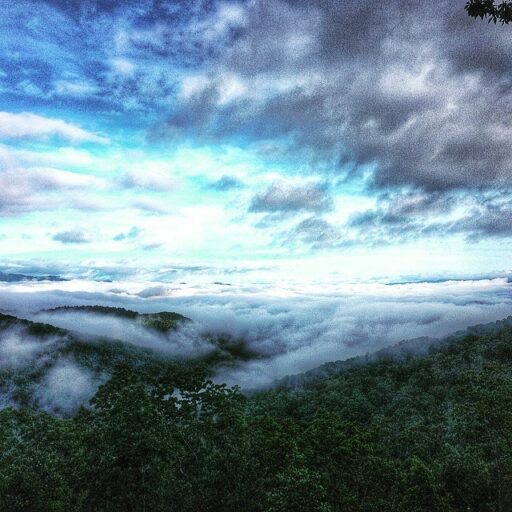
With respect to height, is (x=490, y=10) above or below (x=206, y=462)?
above

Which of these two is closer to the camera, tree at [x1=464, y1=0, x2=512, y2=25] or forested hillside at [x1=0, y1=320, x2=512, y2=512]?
tree at [x1=464, y1=0, x2=512, y2=25]

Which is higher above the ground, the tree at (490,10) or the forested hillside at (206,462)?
the tree at (490,10)

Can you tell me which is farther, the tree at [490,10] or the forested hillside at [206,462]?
the forested hillside at [206,462]

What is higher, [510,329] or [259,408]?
[510,329]

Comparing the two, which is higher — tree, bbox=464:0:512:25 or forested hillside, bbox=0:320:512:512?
tree, bbox=464:0:512:25

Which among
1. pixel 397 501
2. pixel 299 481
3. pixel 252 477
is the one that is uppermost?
pixel 299 481

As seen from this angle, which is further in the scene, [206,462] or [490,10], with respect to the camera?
[206,462]

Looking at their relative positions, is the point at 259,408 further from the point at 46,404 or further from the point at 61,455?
the point at 46,404

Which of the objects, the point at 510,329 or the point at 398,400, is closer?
the point at 398,400

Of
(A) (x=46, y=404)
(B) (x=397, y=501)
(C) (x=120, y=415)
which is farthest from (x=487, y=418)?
(A) (x=46, y=404)

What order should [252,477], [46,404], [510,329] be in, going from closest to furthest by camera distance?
[252,477] → [510,329] → [46,404]

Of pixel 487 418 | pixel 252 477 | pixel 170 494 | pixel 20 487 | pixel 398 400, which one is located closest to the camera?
pixel 20 487
